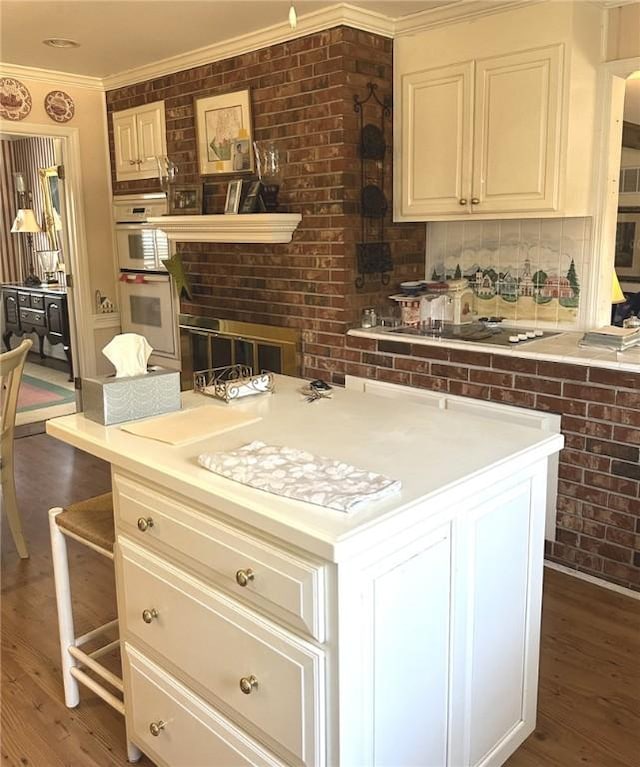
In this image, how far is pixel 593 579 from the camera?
2.90 m

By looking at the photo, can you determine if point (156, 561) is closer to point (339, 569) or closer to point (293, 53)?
point (339, 569)

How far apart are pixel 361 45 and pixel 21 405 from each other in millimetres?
3989

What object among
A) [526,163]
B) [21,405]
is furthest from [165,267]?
[526,163]

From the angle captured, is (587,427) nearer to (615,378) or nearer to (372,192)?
(615,378)

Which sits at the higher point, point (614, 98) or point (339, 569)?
point (614, 98)

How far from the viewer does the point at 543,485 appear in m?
1.80

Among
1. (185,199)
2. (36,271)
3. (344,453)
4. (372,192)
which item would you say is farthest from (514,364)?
(36,271)

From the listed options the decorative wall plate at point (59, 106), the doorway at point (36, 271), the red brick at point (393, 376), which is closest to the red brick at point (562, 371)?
the red brick at point (393, 376)

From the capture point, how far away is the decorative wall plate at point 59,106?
15.1ft

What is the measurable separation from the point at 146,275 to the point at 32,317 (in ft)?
9.05

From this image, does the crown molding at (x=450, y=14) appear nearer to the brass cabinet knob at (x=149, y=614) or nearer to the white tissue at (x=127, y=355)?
the white tissue at (x=127, y=355)

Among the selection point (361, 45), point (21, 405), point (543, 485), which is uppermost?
point (361, 45)

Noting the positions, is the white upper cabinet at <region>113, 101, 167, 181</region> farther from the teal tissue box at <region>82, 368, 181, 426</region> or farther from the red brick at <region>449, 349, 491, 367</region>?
the teal tissue box at <region>82, 368, 181, 426</region>

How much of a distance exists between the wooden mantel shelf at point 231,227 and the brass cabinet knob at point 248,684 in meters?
2.55
